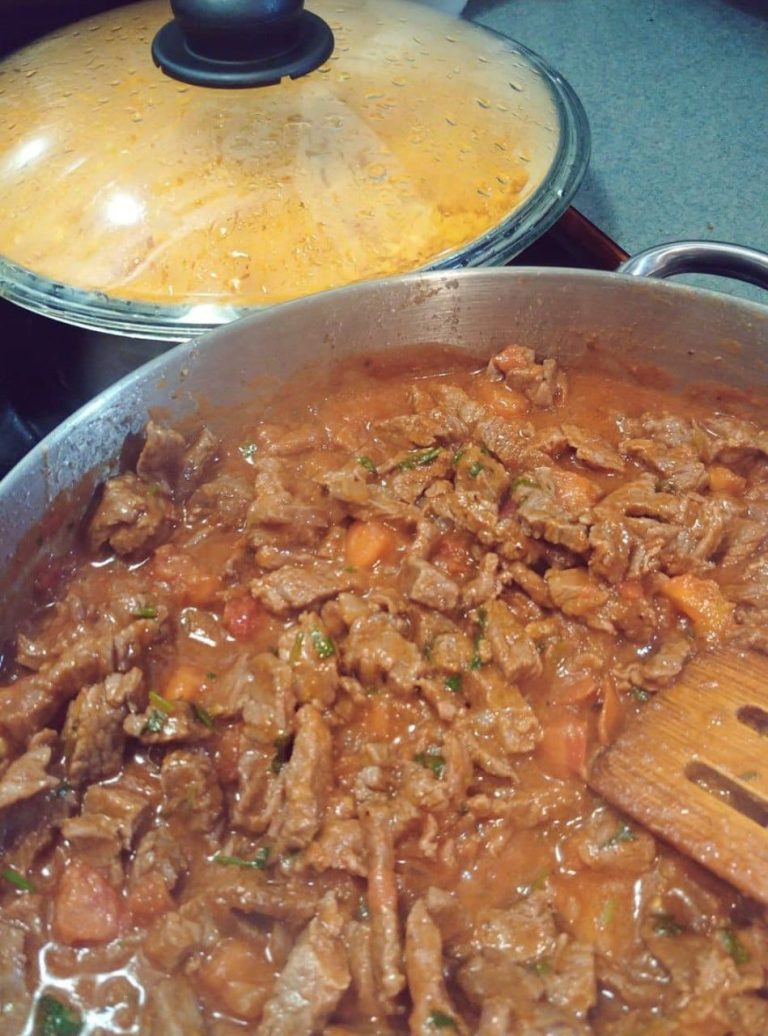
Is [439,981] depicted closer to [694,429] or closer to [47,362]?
[694,429]

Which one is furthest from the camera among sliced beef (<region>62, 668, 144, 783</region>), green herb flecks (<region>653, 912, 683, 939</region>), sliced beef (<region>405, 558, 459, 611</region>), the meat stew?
sliced beef (<region>405, 558, 459, 611</region>)

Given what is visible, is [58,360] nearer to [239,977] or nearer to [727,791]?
[239,977]

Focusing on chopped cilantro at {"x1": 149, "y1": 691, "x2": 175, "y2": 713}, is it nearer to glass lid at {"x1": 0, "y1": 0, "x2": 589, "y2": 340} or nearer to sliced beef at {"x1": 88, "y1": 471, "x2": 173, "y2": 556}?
sliced beef at {"x1": 88, "y1": 471, "x2": 173, "y2": 556}

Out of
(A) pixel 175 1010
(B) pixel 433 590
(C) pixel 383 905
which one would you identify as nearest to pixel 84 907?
(A) pixel 175 1010

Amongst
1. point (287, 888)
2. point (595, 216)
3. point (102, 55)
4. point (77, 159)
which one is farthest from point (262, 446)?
point (595, 216)

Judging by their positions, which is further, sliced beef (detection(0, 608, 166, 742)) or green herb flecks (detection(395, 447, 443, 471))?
green herb flecks (detection(395, 447, 443, 471))

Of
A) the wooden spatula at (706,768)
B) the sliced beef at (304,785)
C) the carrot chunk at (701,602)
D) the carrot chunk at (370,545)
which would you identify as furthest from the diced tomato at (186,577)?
the carrot chunk at (701,602)

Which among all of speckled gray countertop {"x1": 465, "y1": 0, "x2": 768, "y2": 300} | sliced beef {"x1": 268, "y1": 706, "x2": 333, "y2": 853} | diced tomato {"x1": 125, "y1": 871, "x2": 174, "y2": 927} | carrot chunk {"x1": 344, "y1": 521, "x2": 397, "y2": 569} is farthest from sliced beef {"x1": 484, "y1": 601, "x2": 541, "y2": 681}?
speckled gray countertop {"x1": 465, "y1": 0, "x2": 768, "y2": 300}
